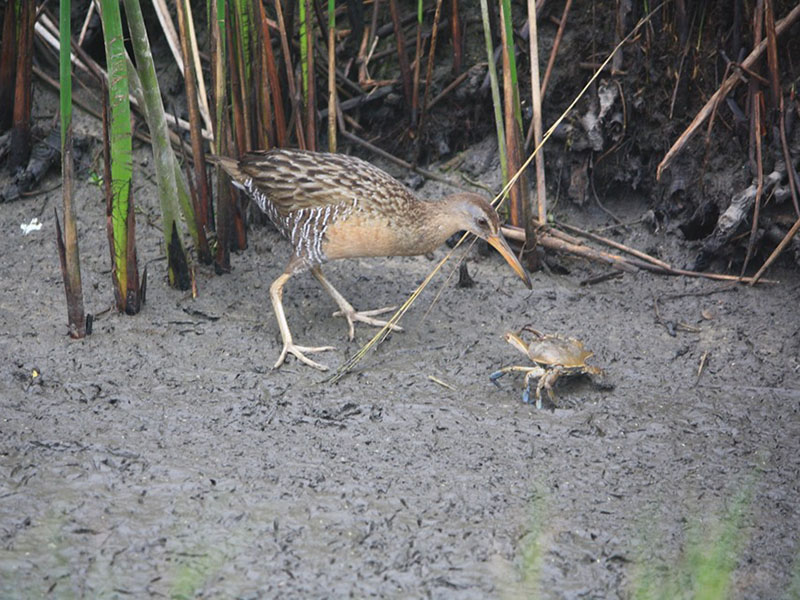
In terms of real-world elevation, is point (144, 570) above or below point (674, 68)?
below

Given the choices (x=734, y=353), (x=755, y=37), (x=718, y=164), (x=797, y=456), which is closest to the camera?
(x=797, y=456)

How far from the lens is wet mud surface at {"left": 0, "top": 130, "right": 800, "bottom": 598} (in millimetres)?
2922

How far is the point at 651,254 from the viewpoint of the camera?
5059mm

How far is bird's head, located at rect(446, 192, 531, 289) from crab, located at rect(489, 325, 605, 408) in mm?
661

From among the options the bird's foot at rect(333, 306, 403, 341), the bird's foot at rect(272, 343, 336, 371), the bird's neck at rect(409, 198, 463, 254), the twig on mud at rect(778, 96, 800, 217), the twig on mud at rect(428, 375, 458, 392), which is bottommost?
the twig on mud at rect(428, 375, 458, 392)

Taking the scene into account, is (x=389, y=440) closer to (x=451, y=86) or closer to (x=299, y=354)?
(x=299, y=354)

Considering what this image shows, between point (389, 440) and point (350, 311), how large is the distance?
1.23 metres

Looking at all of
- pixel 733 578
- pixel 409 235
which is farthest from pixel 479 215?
pixel 733 578

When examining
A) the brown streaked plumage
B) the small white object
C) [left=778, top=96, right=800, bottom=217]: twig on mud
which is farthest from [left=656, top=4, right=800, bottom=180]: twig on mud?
the small white object

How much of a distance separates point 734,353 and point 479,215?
1.36m

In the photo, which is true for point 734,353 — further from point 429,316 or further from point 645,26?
point 645,26

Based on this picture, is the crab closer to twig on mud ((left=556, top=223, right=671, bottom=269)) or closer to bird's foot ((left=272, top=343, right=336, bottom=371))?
bird's foot ((left=272, top=343, right=336, bottom=371))

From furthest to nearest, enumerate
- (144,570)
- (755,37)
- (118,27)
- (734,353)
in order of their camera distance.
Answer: (755,37) < (734,353) < (118,27) < (144,570)

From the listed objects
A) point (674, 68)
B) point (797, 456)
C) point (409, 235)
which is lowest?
point (797, 456)
